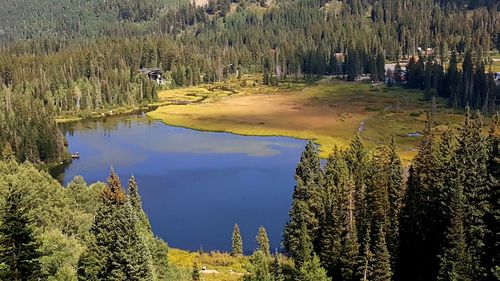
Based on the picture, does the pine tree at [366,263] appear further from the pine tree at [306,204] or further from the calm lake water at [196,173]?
the calm lake water at [196,173]

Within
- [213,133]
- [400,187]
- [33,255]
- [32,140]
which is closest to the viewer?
[33,255]

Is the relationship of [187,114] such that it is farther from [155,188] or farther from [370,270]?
[370,270]

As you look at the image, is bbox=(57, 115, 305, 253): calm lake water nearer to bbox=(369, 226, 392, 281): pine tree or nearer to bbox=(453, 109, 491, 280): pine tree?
bbox=(369, 226, 392, 281): pine tree

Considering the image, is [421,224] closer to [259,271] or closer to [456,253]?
[456,253]

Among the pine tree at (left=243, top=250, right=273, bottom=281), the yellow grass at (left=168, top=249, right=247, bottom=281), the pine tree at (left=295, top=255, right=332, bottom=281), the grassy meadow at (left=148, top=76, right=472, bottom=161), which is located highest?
the grassy meadow at (left=148, top=76, right=472, bottom=161)

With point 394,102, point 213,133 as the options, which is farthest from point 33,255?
point 394,102

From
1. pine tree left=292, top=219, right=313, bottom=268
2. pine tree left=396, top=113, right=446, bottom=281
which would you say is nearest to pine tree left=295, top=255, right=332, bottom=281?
pine tree left=292, top=219, right=313, bottom=268

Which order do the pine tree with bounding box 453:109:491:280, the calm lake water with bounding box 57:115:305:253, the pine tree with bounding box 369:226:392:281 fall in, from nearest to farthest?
the pine tree with bounding box 453:109:491:280
the pine tree with bounding box 369:226:392:281
the calm lake water with bounding box 57:115:305:253
